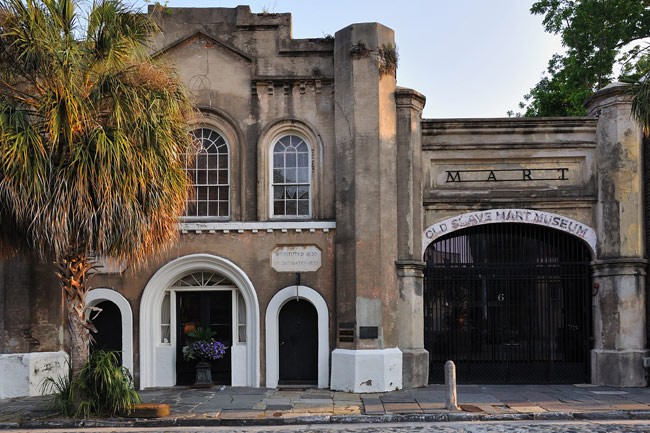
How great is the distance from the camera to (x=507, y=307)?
17.5 m

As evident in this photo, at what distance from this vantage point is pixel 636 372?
16.5 m

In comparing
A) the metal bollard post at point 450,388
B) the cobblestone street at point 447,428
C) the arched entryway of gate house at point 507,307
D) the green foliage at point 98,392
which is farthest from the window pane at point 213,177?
the metal bollard post at point 450,388

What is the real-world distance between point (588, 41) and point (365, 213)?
545 inches

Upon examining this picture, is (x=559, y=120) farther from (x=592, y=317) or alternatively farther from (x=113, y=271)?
(x=113, y=271)

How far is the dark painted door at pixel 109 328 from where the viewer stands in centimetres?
1736

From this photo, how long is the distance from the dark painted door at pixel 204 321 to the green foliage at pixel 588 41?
14308 millimetres

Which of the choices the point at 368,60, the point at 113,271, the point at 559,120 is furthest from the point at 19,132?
the point at 559,120

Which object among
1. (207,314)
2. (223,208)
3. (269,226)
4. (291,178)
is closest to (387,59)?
(291,178)

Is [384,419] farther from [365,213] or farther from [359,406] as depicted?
[365,213]

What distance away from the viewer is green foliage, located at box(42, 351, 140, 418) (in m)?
13.3

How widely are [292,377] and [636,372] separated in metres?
7.41

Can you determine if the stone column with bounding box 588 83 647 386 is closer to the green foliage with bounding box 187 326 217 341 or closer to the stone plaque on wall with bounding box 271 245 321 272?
the stone plaque on wall with bounding box 271 245 321 272

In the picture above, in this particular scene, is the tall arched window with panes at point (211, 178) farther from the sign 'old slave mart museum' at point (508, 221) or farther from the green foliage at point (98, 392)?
the green foliage at point (98, 392)

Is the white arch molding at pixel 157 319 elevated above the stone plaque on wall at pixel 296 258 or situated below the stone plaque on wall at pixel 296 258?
below
